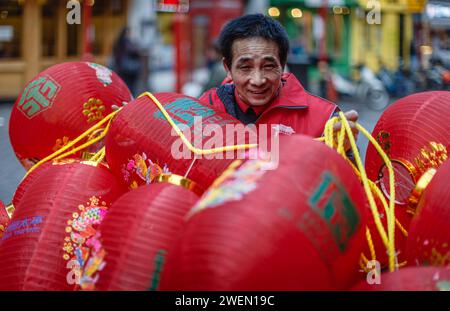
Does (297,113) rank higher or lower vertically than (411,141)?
higher

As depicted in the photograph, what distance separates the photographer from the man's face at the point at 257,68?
8.82 feet

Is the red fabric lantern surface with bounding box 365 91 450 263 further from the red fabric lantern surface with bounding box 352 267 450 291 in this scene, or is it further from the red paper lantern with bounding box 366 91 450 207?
the red fabric lantern surface with bounding box 352 267 450 291

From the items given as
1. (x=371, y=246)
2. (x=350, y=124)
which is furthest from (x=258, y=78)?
(x=371, y=246)

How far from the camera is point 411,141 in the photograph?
9.21ft

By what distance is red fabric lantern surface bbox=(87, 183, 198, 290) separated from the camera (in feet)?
6.21

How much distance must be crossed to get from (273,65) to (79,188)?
887 mm

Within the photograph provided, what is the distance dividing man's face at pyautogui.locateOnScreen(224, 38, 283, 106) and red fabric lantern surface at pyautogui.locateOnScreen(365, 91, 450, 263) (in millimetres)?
548

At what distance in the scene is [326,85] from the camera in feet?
51.6

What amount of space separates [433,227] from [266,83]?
0.94m

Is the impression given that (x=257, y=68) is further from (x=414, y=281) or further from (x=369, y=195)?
(x=414, y=281)

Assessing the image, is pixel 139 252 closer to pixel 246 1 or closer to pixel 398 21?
pixel 246 1

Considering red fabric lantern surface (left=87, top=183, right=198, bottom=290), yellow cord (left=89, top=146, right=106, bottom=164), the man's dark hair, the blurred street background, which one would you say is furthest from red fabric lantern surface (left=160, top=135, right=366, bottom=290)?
the blurred street background

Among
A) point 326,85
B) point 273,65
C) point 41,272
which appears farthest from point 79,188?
point 326,85

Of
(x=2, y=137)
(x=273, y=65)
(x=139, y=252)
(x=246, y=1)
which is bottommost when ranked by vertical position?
(x=2, y=137)
